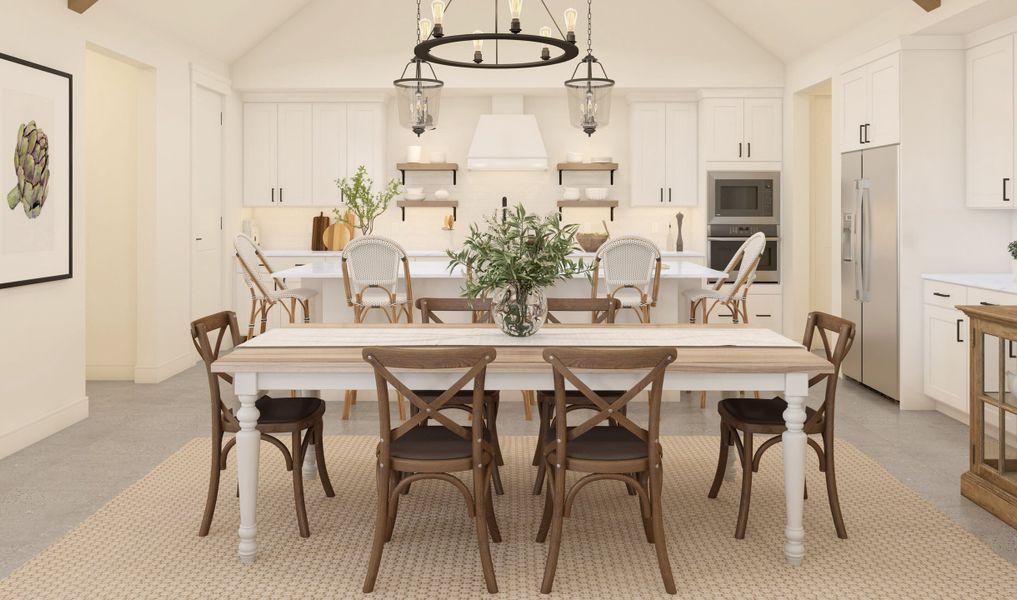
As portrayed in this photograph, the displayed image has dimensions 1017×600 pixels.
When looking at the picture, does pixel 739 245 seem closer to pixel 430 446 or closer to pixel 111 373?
pixel 111 373

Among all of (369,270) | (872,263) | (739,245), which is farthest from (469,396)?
(739,245)

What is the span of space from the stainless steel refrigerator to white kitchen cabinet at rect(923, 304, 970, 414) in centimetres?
24

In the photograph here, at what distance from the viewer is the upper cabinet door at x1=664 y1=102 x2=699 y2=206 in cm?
859

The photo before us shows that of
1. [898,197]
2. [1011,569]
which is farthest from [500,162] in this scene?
[1011,569]

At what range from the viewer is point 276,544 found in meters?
3.36

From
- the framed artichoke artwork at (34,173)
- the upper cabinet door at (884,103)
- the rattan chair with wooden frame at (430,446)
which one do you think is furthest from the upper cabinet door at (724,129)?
the rattan chair with wooden frame at (430,446)

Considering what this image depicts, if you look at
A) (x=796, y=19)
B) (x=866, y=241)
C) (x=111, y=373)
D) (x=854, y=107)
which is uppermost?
(x=796, y=19)

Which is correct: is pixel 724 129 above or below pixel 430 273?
above

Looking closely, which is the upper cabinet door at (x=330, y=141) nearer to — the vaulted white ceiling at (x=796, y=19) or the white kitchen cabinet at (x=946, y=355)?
the vaulted white ceiling at (x=796, y=19)

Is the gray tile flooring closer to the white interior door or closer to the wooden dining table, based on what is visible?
the wooden dining table

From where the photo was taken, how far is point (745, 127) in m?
8.35

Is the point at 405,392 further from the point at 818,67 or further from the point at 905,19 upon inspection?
the point at 818,67

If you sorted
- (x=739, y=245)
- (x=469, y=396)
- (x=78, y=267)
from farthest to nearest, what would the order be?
1. (x=739, y=245)
2. (x=78, y=267)
3. (x=469, y=396)

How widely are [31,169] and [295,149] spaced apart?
12.9 feet
